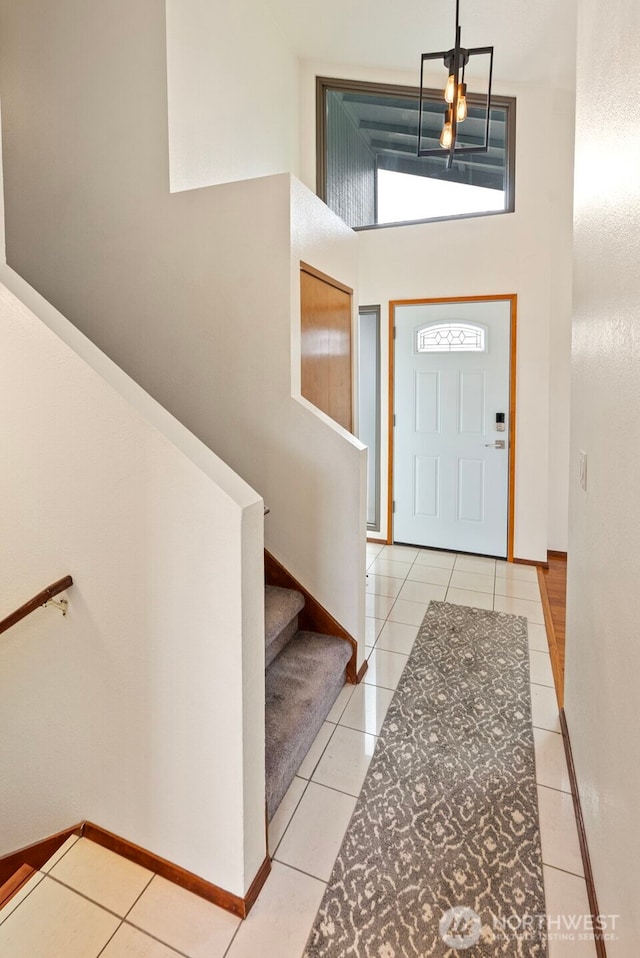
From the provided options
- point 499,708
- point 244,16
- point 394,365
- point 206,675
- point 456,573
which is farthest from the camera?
point 394,365

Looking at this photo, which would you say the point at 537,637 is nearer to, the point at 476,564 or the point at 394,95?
the point at 476,564

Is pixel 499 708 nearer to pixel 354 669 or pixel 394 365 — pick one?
pixel 354 669

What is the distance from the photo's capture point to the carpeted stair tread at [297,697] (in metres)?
1.79

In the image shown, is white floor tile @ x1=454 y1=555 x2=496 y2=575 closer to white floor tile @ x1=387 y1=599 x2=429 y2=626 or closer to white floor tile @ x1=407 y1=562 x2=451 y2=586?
white floor tile @ x1=407 y1=562 x2=451 y2=586

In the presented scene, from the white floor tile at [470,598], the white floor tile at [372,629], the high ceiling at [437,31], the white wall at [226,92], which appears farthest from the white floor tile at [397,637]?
the high ceiling at [437,31]

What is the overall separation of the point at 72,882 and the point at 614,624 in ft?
5.68

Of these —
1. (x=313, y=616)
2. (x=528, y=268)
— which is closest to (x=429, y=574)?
(x=313, y=616)

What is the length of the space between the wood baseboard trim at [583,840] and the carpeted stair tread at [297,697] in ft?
3.18

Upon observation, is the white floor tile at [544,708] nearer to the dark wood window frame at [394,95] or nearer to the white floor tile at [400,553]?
the white floor tile at [400,553]

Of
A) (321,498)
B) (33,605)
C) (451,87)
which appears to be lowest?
(33,605)

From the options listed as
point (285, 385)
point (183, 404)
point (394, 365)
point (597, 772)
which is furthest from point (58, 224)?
point (597, 772)

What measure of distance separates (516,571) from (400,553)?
93cm

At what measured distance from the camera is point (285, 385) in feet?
7.91

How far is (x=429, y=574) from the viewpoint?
12.5ft
